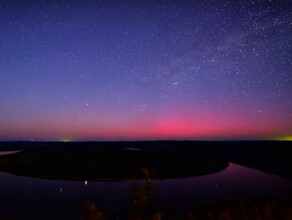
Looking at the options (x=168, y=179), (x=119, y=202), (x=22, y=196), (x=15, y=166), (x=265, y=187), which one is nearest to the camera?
(x=119, y=202)

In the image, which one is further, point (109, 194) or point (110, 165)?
point (110, 165)

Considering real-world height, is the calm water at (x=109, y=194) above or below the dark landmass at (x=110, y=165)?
below

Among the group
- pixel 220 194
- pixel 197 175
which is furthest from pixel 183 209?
pixel 197 175

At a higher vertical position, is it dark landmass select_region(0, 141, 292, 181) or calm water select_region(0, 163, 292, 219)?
dark landmass select_region(0, 141, 292, 181)

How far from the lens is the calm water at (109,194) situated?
22266mm

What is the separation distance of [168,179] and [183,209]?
58.4ft

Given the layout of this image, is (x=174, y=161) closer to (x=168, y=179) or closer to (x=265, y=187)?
(x=168, y=179)

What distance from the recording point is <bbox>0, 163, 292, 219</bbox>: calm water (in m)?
22.3

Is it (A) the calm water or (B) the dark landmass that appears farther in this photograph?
(B) the dark landmass

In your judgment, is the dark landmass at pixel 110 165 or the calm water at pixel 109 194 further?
the dark landmass at pixel 110 165

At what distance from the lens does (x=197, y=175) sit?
44688 mm

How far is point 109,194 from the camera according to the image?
1166 inches

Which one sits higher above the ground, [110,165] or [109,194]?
[110,165]

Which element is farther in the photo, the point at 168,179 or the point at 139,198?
the point at 168,179
